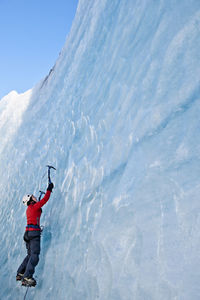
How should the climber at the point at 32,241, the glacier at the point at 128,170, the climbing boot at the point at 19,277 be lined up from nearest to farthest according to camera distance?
1. the glacier at the point at 128,170
2. the climber at the point at 32,241
3. the climbing boot at the point at 19,277

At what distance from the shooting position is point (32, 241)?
121 inches

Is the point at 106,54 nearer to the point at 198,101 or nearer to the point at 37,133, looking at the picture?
the point at 198,101

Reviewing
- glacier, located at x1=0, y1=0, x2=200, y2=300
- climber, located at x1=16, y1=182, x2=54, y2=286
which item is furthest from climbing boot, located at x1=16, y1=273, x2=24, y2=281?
glacier, located at x1=0, y1=0, x2=200, y2=300

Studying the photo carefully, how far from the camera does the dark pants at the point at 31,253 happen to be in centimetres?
288

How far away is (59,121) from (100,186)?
226 cm

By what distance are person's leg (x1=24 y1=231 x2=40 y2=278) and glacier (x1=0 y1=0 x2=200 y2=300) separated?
12 centimetres

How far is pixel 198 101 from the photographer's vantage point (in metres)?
1.84

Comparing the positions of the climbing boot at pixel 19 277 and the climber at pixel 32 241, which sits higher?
the climber at pixel 32 241

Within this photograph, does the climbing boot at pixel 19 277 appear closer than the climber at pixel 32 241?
No

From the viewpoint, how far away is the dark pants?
9.46ft

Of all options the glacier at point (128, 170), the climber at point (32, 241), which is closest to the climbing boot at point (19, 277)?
the climber at point (32, 241)

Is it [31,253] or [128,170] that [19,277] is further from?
[128,170]

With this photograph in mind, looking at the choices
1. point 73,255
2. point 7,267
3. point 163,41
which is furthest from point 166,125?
point 7,267

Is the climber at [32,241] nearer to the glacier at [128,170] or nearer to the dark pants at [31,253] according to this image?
the dark pants at [31,253]
